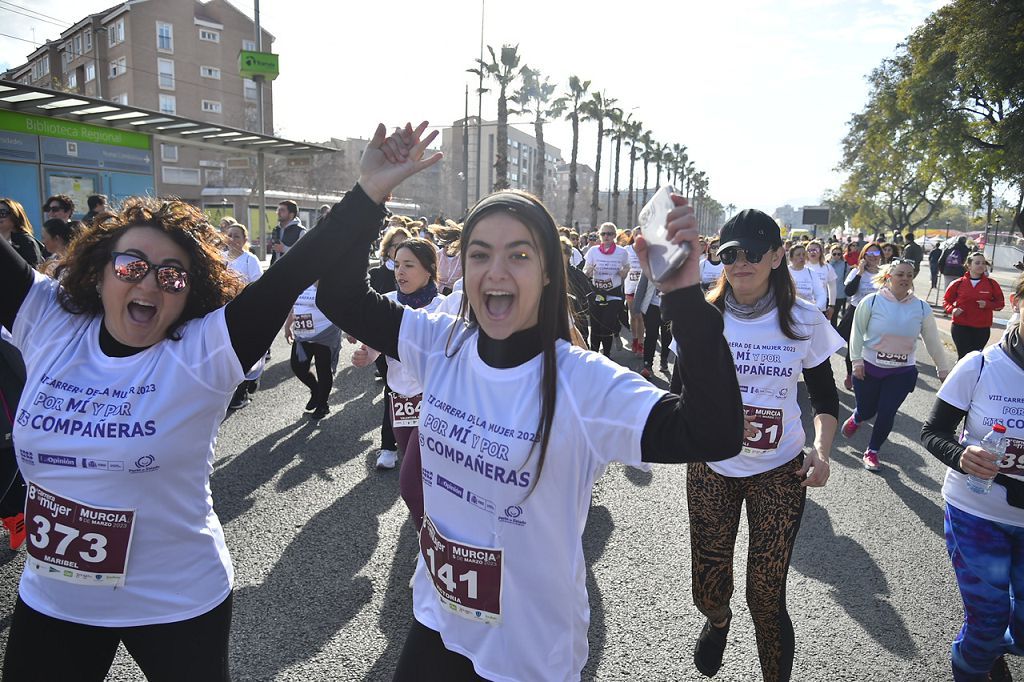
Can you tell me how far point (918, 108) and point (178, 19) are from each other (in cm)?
5438

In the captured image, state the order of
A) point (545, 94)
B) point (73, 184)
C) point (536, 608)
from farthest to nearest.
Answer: point (545, 94), point (73, 184), point (536, 608)

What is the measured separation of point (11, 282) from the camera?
6.72ft

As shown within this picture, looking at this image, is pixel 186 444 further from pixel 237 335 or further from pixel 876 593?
pixel 876 593

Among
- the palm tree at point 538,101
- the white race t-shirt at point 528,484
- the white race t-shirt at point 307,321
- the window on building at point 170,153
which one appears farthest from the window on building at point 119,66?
the white race t-shirt at point 528,484

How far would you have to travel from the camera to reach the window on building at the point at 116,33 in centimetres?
4984

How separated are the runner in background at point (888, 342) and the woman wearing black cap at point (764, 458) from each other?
344 centimetres

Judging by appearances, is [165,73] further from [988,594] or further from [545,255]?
[988,594]

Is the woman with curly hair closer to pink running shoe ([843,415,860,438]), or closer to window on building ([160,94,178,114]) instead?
pink running shoe ([843,415,860,438])

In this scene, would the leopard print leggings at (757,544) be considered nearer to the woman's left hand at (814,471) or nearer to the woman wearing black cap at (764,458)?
the woman wearing black cap at (764,458)

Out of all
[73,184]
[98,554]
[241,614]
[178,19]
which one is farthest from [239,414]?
[178,19]

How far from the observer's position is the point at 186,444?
193cm

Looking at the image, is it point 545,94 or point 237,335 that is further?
point 545,94

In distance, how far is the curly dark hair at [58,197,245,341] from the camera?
2.08 m

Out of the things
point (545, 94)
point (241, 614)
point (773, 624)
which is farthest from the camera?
point (545, 94)
